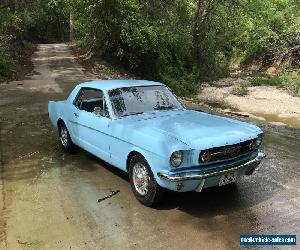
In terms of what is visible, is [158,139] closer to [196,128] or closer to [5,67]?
[196,128]

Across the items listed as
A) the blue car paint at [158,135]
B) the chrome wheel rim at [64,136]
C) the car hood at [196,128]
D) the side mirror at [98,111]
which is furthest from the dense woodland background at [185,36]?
the car hood at [196,128]

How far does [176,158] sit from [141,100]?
1.79m

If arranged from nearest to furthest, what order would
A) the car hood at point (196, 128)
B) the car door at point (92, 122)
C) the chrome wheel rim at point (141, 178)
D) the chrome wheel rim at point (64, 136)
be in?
the car hood at point (196, 128)
the chrome wheel rim at point (141, 178)
the car door at point (92, 122)
the chrome wheel rim at point (64, 136)

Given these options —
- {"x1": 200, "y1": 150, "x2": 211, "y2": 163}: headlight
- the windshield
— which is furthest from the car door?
{"x1": 200, "y1": 150, "x2": 211, "y2": 163}: headlight

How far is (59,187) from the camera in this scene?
6.59 m

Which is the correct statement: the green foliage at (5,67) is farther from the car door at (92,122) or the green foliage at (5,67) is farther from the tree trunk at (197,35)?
the car door at (92,122)

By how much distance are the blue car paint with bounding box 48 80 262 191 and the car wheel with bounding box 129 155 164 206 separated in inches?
6.3

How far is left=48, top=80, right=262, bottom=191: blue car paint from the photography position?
5.27m

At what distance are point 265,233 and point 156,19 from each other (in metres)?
19.4

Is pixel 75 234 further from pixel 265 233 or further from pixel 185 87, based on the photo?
pixel 185 87

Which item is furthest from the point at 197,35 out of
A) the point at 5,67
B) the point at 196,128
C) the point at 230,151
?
the point at 230,151

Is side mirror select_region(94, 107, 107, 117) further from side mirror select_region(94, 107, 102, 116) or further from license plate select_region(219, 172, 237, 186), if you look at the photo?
license plate select_region(219, 172, 237, 186)

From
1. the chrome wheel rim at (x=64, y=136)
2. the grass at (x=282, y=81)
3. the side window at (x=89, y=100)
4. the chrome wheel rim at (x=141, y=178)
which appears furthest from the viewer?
the grass at (x=282, y=81)

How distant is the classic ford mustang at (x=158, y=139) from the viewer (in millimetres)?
5266
